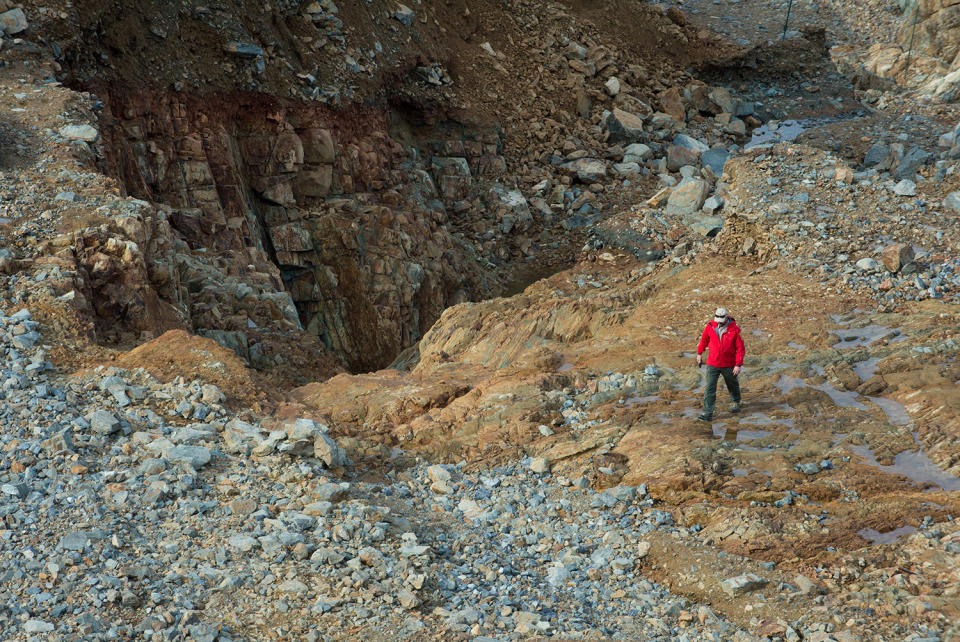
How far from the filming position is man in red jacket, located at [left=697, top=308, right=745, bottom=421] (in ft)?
27.2

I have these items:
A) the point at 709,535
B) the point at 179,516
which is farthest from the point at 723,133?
the point at 179,516

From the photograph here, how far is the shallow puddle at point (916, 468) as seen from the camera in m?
7.14

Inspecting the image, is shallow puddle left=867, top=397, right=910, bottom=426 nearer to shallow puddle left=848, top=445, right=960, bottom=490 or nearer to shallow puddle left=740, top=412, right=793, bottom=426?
shallow puddle left=848, top=445, right=960, bottom=490

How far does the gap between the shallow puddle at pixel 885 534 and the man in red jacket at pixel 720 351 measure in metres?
2.23

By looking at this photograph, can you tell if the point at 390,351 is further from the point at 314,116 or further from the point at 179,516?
the point at 179,516

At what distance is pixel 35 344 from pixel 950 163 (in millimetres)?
15881

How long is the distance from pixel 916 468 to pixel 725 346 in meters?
2.07

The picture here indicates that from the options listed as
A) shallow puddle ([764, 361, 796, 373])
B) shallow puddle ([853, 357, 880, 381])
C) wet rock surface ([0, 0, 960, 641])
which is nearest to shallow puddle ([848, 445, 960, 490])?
wet rock surface ([0, 0, 960, 641])

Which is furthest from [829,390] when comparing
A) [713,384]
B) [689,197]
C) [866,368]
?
[689,197]

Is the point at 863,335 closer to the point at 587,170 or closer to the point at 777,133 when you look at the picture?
the point at 587,170

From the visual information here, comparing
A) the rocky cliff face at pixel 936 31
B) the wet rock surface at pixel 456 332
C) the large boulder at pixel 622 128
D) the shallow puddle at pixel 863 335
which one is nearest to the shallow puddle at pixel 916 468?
the wet rock surface at pixel 456 332

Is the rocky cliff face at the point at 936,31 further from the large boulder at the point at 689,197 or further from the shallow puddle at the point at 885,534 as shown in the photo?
the shallow puddle at the point at 885,534

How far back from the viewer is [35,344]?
9.14 meters

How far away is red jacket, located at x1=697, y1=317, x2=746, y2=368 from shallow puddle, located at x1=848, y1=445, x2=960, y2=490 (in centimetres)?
143
